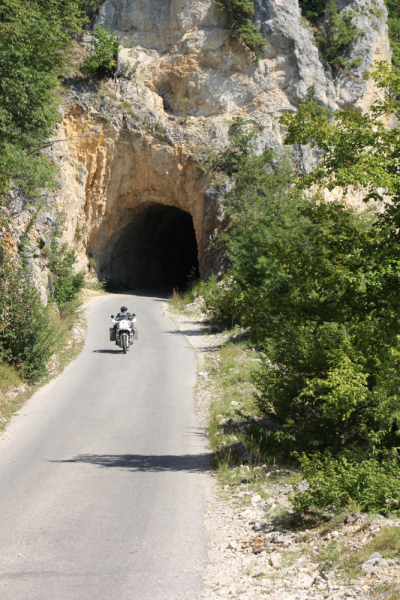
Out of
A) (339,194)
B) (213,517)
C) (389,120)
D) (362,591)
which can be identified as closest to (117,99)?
(339,194)

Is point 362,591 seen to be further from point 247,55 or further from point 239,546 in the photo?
point 247,55

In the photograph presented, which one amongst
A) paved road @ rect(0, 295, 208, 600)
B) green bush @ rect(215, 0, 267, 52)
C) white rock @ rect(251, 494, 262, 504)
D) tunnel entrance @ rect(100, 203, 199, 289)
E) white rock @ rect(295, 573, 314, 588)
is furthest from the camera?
tunnel entrance @ rect(100, 203, 199, 289)

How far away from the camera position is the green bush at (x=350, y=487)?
192 inches

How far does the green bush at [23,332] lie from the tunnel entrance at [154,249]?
1898cm

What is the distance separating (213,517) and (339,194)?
2675 centimetres

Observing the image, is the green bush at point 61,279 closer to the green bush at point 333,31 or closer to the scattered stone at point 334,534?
the scattered stone at point 334,534

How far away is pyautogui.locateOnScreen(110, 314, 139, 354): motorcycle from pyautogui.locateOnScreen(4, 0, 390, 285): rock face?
1215cm

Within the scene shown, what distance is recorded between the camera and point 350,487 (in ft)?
16.6

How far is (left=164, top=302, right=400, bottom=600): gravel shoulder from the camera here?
13.0 ft

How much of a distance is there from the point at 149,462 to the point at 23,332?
5.86 meters

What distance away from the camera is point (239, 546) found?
5.29 m

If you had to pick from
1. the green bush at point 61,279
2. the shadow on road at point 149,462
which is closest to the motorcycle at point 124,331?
the green bush at point 61,279

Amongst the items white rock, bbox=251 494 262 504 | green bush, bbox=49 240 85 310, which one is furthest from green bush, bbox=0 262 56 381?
white rock, bbox=251 494 262 504

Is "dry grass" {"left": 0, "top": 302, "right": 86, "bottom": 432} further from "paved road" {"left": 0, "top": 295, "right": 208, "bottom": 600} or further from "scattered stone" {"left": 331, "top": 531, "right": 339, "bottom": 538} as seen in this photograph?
"scattered stone" {"left": 331, "top": 531, "right": 339, "bottom": 538}
